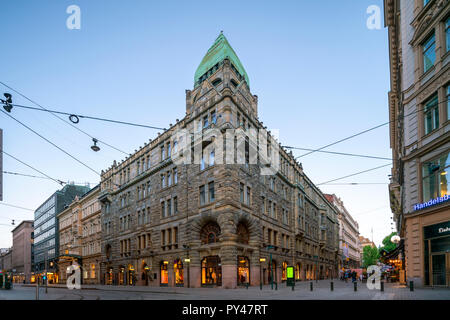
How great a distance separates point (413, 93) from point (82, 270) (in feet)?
208

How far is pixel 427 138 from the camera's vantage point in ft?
70.4

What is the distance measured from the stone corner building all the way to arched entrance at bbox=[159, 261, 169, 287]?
11 centimetres

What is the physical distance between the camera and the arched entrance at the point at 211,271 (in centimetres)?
3324

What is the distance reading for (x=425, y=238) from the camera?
2170 cm

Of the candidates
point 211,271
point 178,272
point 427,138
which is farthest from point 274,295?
point 178,272

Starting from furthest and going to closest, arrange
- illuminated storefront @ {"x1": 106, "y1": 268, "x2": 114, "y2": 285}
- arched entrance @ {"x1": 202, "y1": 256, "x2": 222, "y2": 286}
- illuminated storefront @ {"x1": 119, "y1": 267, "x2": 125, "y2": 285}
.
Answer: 1. illuminated storefront @ {"x1": 106, "y1": 268, "x2": 114, "y2": 285}
2. illuminated storefront @ {"x1": 119, "y1": 267, "x2": 125, "y2": 285}
3. arched entrance @ {"x1": 202, "y1": 256, "x2": 222, "y2": 286}

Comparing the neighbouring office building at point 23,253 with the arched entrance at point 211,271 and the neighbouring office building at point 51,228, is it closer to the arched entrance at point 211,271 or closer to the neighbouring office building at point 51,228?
the neighbouring office building at point 51,228

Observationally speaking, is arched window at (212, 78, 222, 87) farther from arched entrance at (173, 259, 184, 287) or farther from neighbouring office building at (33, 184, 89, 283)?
neighbouring office building at (33, 184, 89, 283)

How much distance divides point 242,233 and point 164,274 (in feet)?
37.8

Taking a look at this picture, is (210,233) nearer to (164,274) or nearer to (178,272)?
(178,272)

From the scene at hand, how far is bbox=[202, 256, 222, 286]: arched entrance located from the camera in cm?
3324

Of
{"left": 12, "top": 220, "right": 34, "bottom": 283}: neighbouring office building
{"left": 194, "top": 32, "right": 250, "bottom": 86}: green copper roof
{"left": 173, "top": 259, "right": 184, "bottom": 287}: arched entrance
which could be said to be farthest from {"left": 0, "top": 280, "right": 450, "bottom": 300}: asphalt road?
{"left": 12, "top": 220, "right": 34, "bottom": 283}: neighbouring office building
